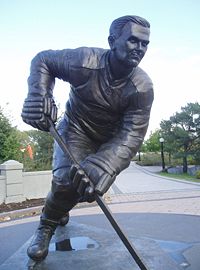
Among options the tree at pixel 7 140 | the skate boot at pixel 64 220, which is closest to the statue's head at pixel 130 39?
the skate boot at pixel 64 220

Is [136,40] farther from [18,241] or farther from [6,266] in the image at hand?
[18,241]

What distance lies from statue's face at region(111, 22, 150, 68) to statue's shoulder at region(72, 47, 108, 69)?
239 millimetres

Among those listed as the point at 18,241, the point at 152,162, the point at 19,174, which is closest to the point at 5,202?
the point at 19,174

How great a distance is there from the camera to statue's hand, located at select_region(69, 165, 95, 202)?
89.7 inches

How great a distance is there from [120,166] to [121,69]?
0.76m

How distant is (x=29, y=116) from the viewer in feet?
8.52

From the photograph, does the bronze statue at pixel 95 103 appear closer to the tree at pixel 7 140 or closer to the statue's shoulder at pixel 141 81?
the statue's shoulder at pixel 141 81

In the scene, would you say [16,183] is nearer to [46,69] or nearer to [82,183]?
[46,69]

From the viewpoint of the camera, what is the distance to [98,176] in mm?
2375

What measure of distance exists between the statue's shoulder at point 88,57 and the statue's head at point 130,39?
21 cm

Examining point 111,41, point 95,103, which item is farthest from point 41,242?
point 111,41

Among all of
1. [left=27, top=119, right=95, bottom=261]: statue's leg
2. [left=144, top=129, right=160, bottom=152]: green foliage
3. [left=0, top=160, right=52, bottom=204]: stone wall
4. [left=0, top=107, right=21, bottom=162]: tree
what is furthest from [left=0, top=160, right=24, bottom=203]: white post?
[left=144, top=129, right=160, bottom=152]: green foliage

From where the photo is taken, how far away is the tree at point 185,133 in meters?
26.5

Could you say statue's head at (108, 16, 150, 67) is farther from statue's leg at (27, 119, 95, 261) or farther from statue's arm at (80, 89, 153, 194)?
statue's leg at (27, 119, 95, 261)
